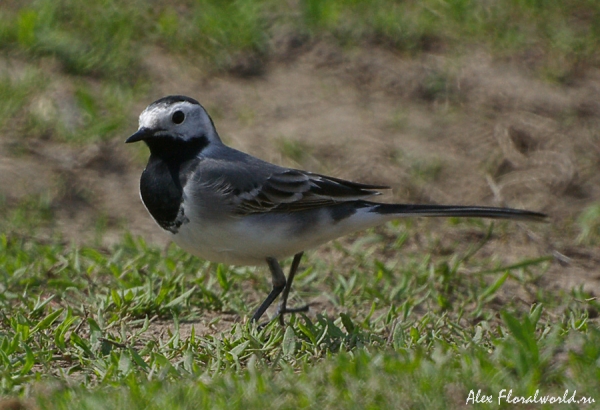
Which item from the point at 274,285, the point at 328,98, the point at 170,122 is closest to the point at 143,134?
the point at 170,122

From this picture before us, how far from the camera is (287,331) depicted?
549cm

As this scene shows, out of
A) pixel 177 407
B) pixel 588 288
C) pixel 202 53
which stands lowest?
pixel 588 288

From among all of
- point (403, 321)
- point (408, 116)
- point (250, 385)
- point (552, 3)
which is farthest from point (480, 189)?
point (250, 385)

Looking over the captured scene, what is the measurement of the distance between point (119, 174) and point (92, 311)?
241 centimetres

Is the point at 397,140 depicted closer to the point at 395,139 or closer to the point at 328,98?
the point at 395,139

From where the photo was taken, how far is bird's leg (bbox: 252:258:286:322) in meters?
5.96

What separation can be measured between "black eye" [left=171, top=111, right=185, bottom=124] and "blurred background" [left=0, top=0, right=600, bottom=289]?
1677 millimetres

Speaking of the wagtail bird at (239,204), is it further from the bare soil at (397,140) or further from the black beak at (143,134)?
the bare soil at (397,140)

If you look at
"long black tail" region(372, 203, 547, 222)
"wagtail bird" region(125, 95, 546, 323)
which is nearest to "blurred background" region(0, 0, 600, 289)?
"long black tail" region(372, 203, 547, 222)

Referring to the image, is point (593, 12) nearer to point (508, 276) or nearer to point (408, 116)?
point (408, 116)

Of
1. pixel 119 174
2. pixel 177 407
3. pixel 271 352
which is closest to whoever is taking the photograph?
pixel 177 407

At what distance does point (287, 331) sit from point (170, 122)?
5.01 ft

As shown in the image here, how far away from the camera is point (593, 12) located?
10594mm

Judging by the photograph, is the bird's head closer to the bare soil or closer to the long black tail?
the long black tail
